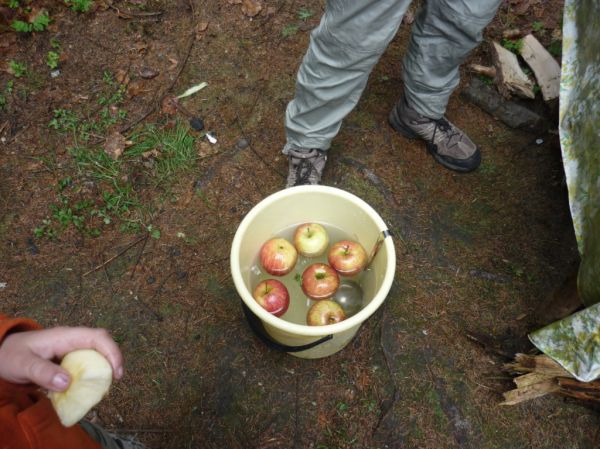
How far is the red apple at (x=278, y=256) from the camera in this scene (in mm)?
2088

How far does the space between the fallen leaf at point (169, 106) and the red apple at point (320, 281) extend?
182cm

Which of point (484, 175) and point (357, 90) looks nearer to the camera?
point (357, 90)

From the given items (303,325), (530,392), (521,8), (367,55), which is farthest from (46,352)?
(521,8)

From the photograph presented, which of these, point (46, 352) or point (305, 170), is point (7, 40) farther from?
point (46, 352)

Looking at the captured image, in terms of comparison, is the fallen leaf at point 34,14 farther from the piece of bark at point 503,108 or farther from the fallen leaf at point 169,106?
the piece of bark at point 503,108

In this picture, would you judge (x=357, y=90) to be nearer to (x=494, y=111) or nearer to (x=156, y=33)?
(x=494, y=111)

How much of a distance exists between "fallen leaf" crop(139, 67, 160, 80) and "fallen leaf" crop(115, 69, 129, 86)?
0.40 feet

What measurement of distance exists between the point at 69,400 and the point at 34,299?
171 cm

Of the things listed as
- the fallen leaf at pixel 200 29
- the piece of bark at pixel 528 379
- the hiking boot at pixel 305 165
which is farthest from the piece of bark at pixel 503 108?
the fallen leaf at pixel 200 29

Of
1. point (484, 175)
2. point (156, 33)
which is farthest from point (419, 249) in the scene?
point (156, 33)

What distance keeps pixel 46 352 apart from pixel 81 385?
6.4 inches

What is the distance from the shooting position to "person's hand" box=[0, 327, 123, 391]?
42.6 inches

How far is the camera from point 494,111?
3.15 m

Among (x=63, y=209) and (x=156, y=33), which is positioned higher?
(x=156, y=33)
